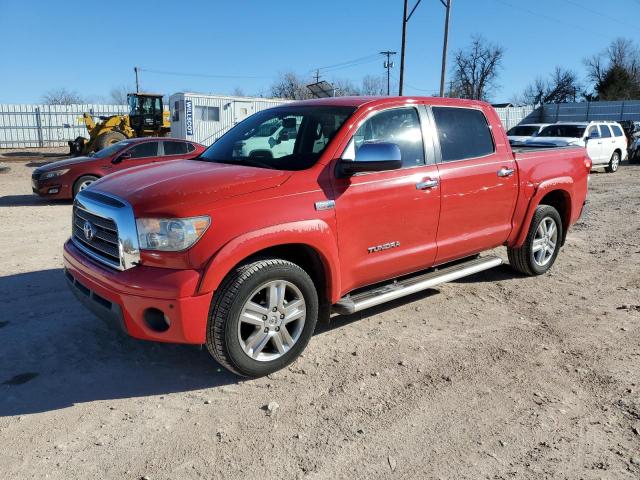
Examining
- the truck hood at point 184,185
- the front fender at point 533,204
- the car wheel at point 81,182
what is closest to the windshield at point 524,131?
the car wheel at point 81,182

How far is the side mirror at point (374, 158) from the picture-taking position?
381 cm

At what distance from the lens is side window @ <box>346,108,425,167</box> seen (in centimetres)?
426

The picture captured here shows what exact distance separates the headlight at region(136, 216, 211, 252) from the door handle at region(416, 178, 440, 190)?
1872mm

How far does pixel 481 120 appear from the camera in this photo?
5.27m

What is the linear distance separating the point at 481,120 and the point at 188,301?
350 centimetres

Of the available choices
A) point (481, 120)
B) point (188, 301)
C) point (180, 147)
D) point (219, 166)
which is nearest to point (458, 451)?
point (188, 301)

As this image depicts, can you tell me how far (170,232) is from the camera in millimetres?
3279

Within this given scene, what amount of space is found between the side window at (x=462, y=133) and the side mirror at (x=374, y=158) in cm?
101

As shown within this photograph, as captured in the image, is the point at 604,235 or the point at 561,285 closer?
the point at 561,285

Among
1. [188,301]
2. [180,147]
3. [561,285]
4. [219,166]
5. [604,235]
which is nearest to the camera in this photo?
[188,301]

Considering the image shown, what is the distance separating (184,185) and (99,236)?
70 cm

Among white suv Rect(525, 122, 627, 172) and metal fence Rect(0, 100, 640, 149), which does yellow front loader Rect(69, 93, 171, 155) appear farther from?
white suv Rect(525, 122, 627, 172)

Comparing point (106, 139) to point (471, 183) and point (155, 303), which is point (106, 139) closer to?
point (471, 183)

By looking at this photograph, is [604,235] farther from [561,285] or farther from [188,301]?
[188,301]
